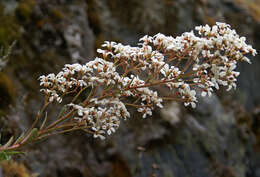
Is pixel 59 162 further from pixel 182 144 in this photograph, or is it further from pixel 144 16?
pixel 144 16

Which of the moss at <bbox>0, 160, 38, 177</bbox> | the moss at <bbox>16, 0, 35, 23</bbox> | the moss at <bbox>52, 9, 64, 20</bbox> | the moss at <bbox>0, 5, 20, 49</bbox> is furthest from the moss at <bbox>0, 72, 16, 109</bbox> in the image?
the moss at <bbox>52, 9, 64, 20</bbox>

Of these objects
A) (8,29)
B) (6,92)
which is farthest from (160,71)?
(8,29)

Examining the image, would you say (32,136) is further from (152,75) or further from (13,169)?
(13,169)

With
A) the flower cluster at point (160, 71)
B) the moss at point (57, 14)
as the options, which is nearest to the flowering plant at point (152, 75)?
the flower cluster at point (160, 71)

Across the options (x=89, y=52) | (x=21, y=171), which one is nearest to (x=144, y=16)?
(x=89, y=52)

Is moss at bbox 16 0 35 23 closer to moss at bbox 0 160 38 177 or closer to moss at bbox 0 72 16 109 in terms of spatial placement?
moss at bbox 0 72 16 109
